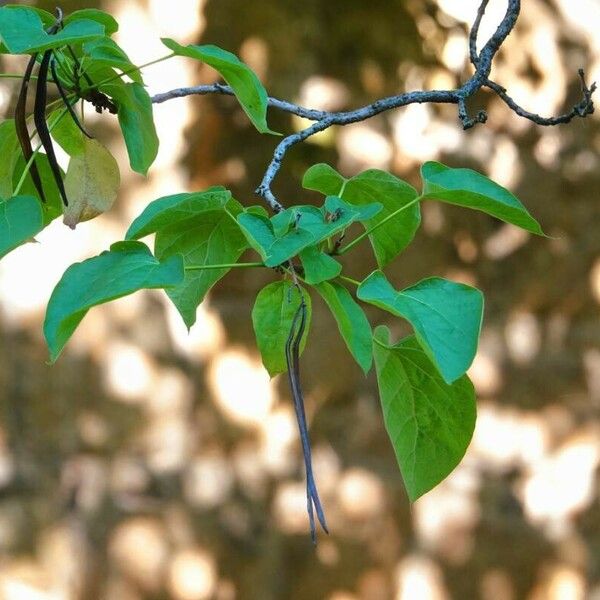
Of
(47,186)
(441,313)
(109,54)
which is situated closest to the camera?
(441,313)

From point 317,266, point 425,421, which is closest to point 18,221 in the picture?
point 317,266

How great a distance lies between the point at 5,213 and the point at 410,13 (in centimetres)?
156

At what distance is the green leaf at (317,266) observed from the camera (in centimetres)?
57

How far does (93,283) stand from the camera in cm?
56

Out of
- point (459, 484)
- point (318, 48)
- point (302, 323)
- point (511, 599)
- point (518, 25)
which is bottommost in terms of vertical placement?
point (302, 323)

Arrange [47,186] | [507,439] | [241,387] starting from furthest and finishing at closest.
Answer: [507,439], [241,387], [47,186]

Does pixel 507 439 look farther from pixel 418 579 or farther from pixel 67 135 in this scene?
pixel 67 135

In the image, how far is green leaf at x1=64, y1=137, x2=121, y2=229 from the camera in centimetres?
75

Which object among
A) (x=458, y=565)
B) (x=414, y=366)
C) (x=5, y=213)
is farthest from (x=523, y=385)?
(x=5, y=213)

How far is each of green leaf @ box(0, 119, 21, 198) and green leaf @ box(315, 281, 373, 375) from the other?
0.29 meters

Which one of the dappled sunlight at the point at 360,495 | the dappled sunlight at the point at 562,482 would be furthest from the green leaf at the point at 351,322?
the dappled sunlight at the point at 562,482

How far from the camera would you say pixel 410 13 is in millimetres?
2033

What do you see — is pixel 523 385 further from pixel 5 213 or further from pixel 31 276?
pixel 5 213

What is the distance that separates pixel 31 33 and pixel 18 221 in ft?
0.36
